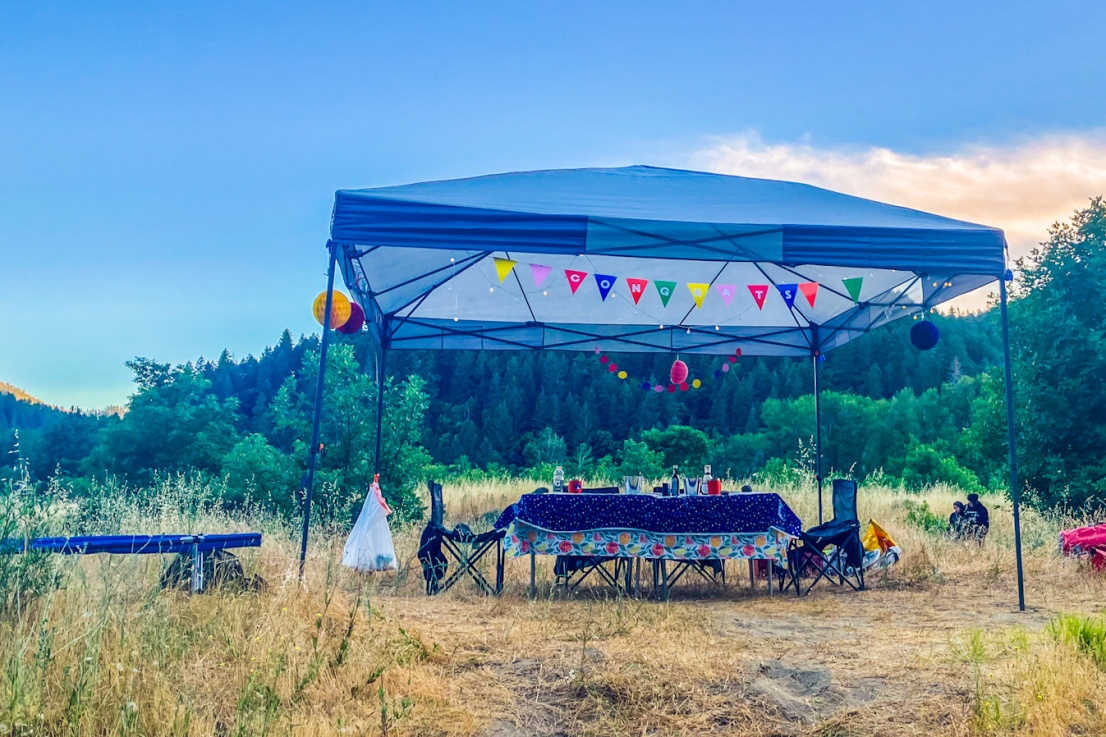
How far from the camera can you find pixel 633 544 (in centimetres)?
490

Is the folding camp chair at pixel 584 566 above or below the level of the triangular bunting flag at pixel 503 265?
below

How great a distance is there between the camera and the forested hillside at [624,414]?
8812 mm

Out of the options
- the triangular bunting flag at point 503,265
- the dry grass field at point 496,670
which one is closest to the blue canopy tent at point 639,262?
the triangular bunting flag at point 503,265

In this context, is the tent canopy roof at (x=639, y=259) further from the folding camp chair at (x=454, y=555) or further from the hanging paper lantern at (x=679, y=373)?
the folding camp chair at (x=454, y=555)

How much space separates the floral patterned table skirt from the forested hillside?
283cm

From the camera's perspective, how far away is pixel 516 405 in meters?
23.8

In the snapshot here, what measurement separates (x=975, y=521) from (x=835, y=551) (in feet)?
8.79

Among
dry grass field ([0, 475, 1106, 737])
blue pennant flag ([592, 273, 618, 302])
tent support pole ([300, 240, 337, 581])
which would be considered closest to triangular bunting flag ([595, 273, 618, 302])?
blue pennant flag ([592, 273, 618, 302])

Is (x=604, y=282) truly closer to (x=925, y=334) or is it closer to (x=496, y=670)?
(x=925, y=334)

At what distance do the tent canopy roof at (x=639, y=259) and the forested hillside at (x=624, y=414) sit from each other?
137 cm

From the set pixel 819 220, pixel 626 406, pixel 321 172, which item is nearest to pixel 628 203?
pixel 819 220

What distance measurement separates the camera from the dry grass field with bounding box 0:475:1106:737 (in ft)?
7.51

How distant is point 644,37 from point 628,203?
9.45ft

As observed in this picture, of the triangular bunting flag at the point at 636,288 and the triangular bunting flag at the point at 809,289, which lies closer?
the triangular bunting flag at the point at 636,288
